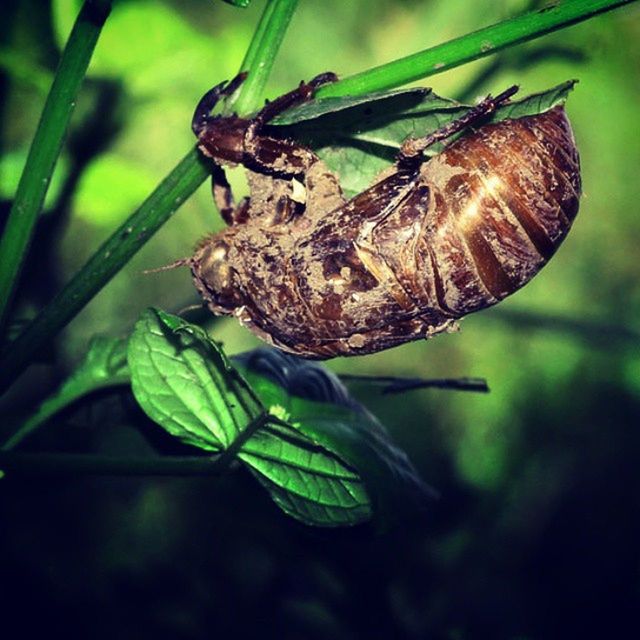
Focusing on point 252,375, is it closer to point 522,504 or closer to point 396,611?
point 396,611

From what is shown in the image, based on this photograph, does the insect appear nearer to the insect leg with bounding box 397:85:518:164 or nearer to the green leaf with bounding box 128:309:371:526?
the insect leg with bounding box 397:85:518:164

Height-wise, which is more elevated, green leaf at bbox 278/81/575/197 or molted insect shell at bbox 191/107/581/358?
green leaf at bbox 278/81/575/197

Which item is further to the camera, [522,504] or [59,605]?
[522,504]

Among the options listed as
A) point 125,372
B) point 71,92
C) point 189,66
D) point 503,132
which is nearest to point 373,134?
point 503,132

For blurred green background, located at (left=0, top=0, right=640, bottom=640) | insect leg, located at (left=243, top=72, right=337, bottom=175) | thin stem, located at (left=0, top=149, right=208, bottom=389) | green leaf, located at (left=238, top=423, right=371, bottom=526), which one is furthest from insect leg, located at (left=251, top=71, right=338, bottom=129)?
blurred green background, located at (left=0, top=0, right=640, bottom=640)

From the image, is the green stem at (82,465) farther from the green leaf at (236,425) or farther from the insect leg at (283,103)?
the insect leg at (283,103)

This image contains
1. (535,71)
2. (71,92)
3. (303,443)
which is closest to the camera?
(71,92)

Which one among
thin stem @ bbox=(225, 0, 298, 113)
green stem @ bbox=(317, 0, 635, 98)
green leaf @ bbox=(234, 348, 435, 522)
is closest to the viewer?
green stem @ bbox=(317, 0, 635, 98)

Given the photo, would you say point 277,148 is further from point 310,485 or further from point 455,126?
point 310,485
